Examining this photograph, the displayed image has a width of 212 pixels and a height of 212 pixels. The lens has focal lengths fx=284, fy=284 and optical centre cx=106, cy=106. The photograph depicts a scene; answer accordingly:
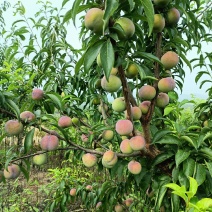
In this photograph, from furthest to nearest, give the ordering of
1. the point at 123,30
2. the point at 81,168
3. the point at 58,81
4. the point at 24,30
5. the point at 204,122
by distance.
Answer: the point at 81,168
the point at 24,30
the point at 58,81
the point at 204,122
the point at 123,30

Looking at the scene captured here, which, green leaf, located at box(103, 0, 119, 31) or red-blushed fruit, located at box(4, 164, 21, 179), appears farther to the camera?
red-blushed fruit, located at box(4, 164, 21, 179)

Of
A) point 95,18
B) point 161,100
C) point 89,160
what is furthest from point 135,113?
point 95,18

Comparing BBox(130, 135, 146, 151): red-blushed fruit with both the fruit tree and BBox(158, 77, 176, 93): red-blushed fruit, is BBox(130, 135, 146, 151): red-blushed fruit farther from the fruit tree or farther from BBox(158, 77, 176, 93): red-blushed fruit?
BBox(158, 77, 176, 93): red-blushed fruit

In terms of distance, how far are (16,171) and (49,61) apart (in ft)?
2.57

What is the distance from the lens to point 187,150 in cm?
96

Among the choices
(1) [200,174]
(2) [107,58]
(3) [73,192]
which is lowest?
(3) [73,192]

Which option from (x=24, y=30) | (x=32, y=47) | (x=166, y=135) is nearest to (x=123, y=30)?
(x=166, y=135)

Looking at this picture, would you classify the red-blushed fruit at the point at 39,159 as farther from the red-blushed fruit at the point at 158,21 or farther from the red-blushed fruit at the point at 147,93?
the red-blushed fruit at the point at 158,21

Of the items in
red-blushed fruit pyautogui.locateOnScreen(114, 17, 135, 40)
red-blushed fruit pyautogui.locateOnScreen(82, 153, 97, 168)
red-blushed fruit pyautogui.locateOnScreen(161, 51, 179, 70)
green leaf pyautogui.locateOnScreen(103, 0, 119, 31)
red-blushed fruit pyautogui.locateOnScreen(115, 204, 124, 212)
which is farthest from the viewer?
red-blushed fruit pyautogui.locateOnScreen(115, 204, 124, 212)

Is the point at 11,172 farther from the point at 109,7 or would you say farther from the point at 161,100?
the point at 109,7

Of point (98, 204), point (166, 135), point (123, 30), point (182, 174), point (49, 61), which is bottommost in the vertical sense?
point (98, 204)

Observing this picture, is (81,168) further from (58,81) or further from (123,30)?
(123,30)

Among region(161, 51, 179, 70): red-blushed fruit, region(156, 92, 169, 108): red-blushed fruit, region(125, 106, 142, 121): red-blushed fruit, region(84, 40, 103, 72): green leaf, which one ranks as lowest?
region(125, 106, 142, 121): red-blushed fruit

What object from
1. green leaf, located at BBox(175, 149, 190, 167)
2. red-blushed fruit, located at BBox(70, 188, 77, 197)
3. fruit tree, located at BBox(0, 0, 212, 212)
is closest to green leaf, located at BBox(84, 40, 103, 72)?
fruit tree, located at BBox(0, 0, 212, 212)
